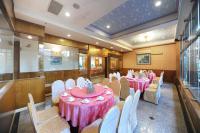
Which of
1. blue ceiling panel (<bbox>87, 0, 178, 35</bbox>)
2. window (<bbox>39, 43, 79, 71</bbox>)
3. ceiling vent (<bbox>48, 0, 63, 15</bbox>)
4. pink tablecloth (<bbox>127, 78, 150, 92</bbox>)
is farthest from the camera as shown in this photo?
window (<bbox>39, 43, 79, 71</bbox>)

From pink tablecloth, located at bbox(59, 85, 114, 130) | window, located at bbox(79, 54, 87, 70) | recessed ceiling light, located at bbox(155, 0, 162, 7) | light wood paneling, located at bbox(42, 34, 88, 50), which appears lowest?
pink tablecloth, located at bbox(59, 85, 114, 130)

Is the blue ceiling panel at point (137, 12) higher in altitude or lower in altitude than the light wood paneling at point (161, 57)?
higher

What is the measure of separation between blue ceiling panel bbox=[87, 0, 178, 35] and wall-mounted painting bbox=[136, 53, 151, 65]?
16.2ft

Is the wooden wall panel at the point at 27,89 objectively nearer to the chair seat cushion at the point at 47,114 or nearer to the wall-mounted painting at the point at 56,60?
the wall-mounted painting at the point at 56,60

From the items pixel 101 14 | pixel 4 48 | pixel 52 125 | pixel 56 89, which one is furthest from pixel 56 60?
pixel 52 125

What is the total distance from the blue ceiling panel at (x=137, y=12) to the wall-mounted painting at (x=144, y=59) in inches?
195

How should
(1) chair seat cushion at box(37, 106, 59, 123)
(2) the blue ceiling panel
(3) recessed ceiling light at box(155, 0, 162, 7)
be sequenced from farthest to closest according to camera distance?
→ (2) the blue ceiling panel
(3) recessed ceiling light at box(155, 0, 162, 7)
(1) chair seat cushion at box(37, 106, 59, 123)

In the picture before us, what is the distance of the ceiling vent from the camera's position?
2.59m

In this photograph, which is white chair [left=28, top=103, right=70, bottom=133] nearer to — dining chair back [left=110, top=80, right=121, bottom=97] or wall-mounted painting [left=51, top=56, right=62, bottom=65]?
dining chair back [left=110, top=80, right=121, bottom=97]

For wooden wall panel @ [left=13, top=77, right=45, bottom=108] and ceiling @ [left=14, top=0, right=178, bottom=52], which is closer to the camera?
ceiling @ [left=14, top=0, right=178, bottom=52]

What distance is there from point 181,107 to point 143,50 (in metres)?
6.41

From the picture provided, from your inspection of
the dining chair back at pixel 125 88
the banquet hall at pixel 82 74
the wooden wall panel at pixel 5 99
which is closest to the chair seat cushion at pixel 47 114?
the banquet hall at pixel 82 74

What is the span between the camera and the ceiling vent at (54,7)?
2.59m

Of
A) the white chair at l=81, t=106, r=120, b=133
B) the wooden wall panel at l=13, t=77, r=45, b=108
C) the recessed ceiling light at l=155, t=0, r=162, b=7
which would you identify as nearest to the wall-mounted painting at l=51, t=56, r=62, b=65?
the wooden wall panel at l=13, t=77, r=45, b=108
